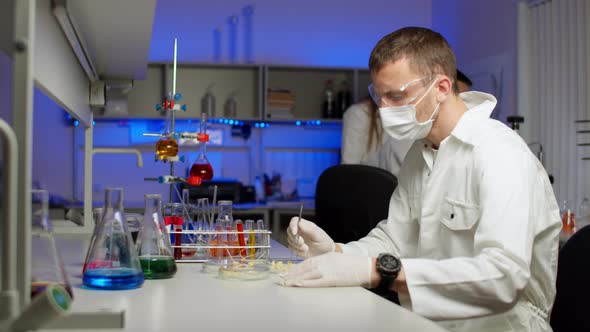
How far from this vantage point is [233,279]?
4.97 ft

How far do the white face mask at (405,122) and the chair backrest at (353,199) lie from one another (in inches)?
21.8

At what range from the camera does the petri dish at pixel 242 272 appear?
1508 mm

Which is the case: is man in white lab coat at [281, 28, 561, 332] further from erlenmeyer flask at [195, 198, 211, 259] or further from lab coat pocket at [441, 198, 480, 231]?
erlenmeyer flask at [195, 198, 211, 259]

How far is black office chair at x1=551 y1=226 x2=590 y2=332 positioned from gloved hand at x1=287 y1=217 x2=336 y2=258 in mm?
620

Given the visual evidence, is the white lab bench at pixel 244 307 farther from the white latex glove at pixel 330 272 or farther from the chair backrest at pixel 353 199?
the chair backrest at pixel 353 199

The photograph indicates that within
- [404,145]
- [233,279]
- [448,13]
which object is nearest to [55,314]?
[233,279]

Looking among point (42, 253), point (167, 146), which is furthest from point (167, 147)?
point (42, 253)

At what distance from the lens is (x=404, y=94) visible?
191 cm

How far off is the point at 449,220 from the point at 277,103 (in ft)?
12.2

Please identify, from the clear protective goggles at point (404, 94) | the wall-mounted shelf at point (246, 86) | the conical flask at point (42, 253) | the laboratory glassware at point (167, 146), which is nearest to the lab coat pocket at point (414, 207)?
the clear protective goggles at point (404, 94)

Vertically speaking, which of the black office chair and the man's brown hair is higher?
the man's brown hair

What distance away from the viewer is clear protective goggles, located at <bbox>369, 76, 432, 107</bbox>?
1882mm

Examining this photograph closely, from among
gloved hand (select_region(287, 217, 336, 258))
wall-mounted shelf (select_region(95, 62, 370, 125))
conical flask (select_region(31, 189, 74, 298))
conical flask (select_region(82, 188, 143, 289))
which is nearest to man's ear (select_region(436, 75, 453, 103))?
gloved hand (select_region(287, 217, 336, 258))

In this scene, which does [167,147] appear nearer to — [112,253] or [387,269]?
[112,253]
